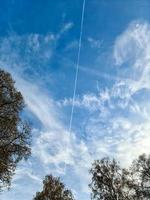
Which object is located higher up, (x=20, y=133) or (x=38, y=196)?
(x=38, y=196)

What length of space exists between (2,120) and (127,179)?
32.0 meters

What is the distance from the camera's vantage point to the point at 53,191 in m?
50.5

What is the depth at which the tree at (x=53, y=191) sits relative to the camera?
49938 millimetres

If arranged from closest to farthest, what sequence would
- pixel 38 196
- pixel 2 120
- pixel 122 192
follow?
pixel 2 120, pixel 122 192, pixel 38 196

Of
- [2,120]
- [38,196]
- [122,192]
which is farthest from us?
[38,196]

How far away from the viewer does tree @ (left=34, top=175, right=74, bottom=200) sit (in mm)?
49938

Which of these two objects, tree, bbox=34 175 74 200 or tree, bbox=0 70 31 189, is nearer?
tree, bbox=0 70 31 189

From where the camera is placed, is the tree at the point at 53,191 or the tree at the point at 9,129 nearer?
the tree at the point at 9,129

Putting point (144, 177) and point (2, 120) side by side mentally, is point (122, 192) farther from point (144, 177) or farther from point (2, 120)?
point (2, 120)

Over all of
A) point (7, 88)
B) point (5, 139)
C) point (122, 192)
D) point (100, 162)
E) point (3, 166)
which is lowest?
point (3, 166)

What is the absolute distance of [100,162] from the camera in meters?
50.2

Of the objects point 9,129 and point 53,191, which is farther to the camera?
point 53,191

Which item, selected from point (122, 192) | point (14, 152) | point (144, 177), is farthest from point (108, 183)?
point (14, 152)

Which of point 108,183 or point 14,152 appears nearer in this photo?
point 14,152
